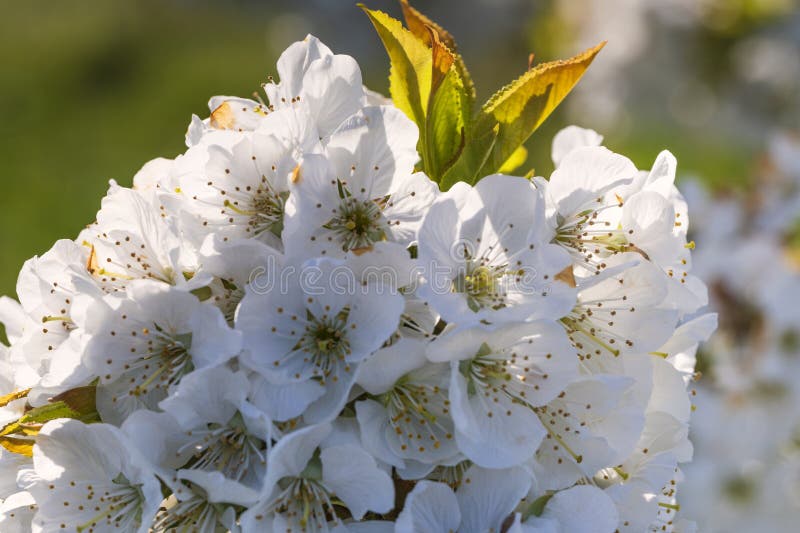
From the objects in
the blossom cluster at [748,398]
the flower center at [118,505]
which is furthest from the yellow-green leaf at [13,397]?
the blossom cluster at [748,398]

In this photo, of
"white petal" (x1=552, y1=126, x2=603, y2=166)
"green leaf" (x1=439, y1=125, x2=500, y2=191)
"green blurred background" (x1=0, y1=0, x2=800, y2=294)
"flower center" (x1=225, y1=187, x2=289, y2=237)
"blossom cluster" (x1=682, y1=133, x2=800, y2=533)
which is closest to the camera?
"flower center" (x1=225, y1=187, x2=289, y2=237)

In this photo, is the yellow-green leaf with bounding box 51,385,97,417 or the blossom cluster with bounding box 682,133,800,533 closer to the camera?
the yellow-green leaf with bounding box 51,385,97,417

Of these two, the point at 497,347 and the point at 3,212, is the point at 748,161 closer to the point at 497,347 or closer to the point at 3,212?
the point at 3,212

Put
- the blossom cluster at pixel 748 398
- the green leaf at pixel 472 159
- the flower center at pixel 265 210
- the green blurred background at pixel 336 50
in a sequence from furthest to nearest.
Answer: the green blurred background at pixel 336 50
the blossom cluster at pixel 748 398
the green leaf at pixel 472 159
the flower center at pixel 265 210

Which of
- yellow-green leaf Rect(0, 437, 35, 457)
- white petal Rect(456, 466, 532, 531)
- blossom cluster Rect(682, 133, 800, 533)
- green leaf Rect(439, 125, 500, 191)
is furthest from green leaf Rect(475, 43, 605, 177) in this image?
blossom cluster Rect(682, 133, 800, 533)

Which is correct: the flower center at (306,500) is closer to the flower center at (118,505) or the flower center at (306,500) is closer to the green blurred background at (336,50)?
the flower center at (118,505)

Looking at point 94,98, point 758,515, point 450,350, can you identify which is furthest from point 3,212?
point 450,350

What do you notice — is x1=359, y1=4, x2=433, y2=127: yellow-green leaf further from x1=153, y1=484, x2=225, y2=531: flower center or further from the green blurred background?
the green blurred background
